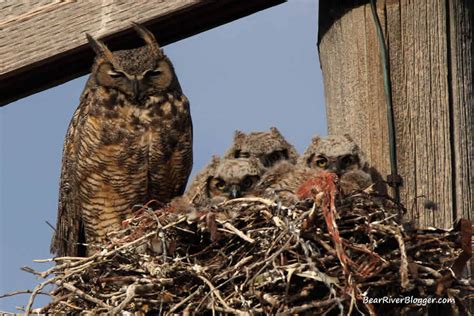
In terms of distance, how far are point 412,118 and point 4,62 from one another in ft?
4.78

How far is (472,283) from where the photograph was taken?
4160mm

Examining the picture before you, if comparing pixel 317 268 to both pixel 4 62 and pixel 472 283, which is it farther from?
pixel 4 62

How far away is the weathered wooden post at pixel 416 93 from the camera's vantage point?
468cm

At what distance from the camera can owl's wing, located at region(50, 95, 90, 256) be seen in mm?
5527

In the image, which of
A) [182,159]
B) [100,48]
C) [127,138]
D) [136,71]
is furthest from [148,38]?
[182,159]

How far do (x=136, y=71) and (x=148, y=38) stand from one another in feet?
0.95

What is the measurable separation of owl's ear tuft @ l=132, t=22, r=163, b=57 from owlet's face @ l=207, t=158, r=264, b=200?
51cm

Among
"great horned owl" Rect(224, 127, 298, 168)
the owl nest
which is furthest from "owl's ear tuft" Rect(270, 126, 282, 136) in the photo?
the owl nest

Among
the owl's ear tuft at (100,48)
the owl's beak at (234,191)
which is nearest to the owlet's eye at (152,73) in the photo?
the owl's ear tuft at (100,48)

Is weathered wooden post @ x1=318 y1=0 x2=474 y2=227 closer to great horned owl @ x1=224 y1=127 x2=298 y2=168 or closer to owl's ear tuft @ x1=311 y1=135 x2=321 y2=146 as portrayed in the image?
owl's ear tuft @ x1=311 y1=135 x2=321 y2=146

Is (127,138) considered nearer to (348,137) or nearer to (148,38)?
(148,38)

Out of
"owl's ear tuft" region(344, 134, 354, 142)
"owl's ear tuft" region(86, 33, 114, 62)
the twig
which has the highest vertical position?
"owl's ear tuft" region(86, 33, 114, 62)

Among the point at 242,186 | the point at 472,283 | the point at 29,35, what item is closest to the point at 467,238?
the point at 472,283

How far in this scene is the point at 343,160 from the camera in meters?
4.98
